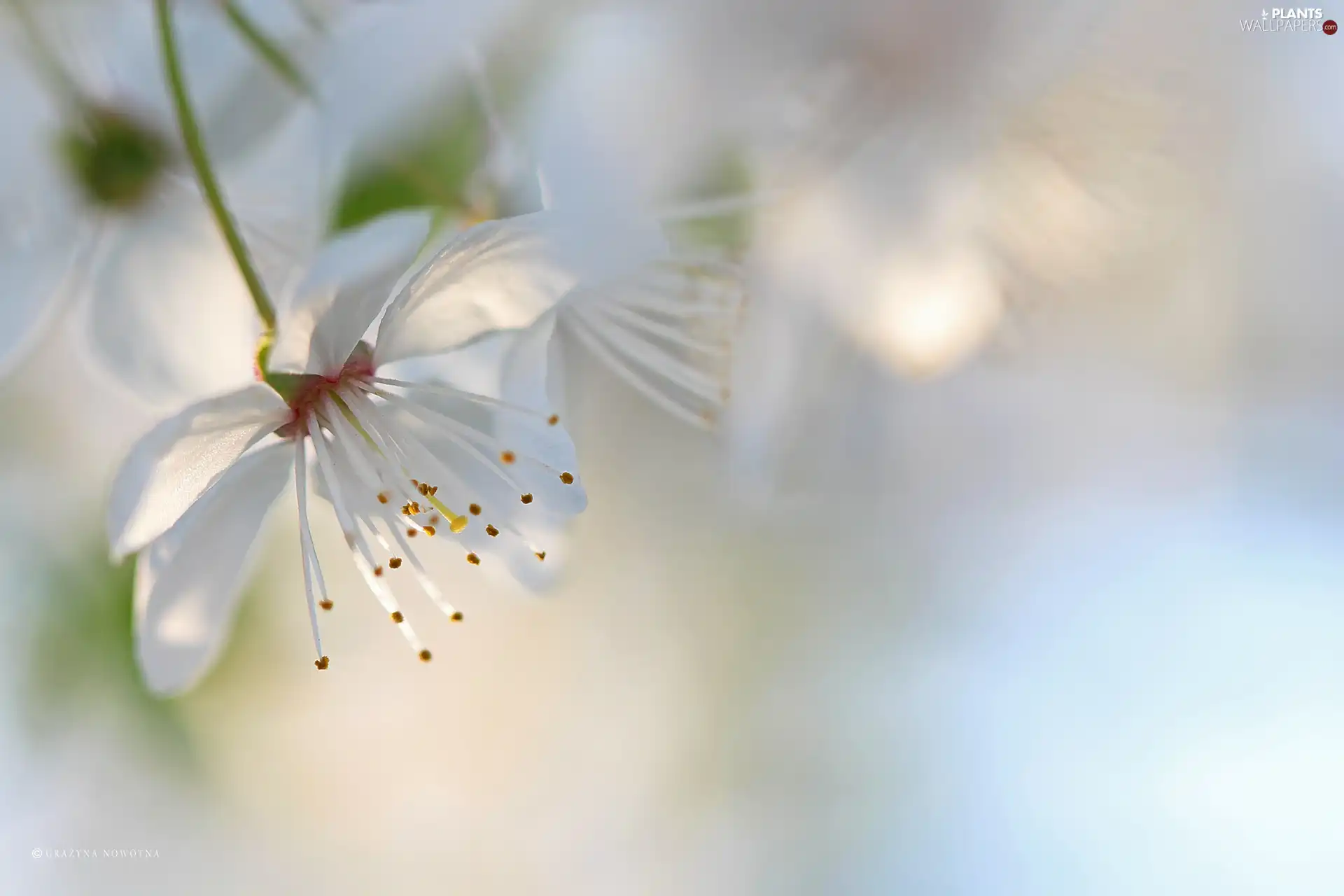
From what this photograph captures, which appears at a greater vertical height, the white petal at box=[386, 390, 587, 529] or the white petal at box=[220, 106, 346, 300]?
the white petal at box=[220, 106, 346, 300]

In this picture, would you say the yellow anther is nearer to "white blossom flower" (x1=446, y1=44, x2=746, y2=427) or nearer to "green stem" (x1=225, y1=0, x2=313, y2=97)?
"white blossom flower" (x1=446, y1=44, x2=746, y2=427)

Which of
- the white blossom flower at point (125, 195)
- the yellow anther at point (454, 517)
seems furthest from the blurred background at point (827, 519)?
the yellow anther at point (454, 517)

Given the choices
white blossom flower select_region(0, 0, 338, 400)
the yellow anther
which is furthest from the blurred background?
the yellow anther

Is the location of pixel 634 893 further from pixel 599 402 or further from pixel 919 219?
pixel 919 219

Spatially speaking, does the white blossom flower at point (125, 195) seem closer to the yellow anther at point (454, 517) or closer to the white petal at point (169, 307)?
the white petal at point (169, 307)

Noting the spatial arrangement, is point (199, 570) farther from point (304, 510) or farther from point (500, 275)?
point (500, 275)

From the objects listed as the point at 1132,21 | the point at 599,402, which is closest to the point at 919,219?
the point at 1132,21

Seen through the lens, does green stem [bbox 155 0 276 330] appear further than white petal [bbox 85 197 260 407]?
No
